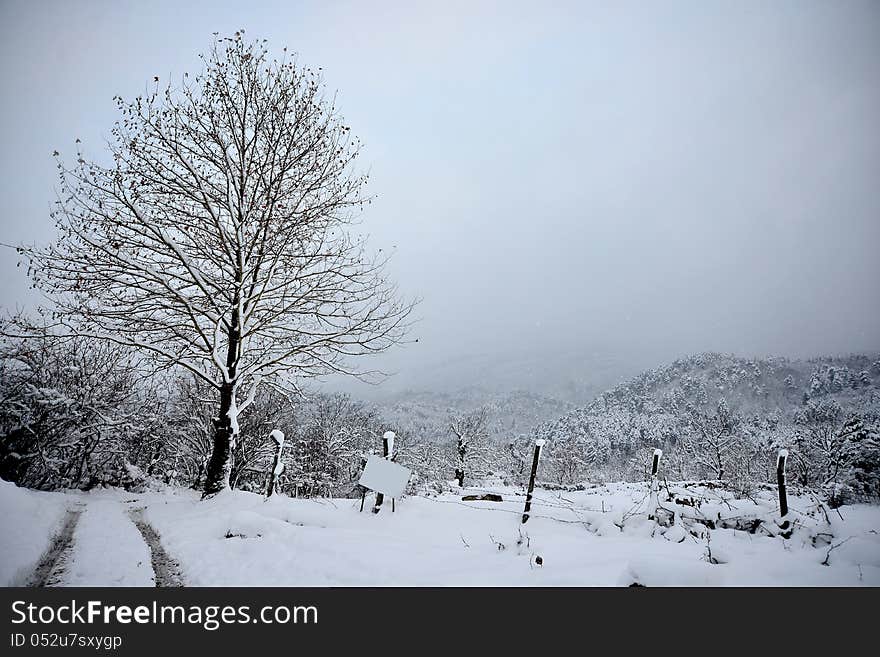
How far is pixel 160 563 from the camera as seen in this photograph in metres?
4.91

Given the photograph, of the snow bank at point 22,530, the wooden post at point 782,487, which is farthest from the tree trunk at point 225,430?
the wooden post at point 782,487

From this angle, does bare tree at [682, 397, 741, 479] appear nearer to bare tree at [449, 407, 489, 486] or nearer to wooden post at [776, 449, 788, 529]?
bare tree at [449, 407, 489, 486]

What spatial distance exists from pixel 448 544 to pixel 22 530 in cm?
606

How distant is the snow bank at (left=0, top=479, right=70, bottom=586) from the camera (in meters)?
4.20

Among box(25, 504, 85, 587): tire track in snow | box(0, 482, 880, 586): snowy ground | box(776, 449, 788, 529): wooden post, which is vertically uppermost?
box(776, 449, 788, 529): wooden post

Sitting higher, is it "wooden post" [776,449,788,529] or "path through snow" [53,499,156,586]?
"wooden post" [776,449,788,529]

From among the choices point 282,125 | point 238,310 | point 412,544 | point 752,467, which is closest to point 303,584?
point 412,544

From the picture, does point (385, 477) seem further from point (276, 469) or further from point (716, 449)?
point (716, 449)

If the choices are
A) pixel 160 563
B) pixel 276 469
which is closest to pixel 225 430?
pixel 276 469

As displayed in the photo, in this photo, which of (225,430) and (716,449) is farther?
(716,449)

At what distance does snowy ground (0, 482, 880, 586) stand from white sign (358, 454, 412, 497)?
0.57m

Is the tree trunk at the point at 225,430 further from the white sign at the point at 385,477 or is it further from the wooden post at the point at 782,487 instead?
the wooden post at the point at 782,487

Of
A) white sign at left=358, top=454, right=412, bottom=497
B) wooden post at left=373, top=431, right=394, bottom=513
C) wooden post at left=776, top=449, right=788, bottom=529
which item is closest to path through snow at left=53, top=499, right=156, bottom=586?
white sign at left=358, top=454, right=412, bottom=497
